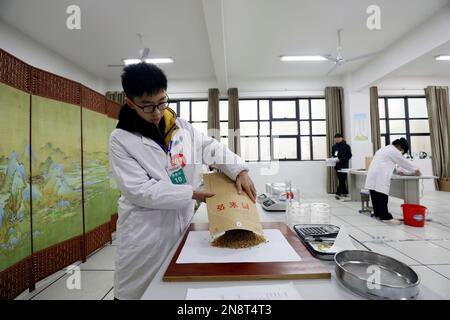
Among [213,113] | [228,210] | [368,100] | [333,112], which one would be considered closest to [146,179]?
[228,210]

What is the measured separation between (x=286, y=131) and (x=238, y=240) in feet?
20.4

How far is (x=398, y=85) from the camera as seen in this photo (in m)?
6.67

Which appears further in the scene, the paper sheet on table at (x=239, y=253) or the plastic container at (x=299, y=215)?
the plastic container at (x=299, y=215)

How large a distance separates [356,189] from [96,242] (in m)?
A: 5.19

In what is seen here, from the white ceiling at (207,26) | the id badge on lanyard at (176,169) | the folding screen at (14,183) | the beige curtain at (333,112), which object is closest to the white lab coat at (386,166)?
the white ceiling at (207,26)

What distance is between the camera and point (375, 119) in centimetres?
629

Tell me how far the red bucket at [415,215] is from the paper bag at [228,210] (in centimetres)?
356

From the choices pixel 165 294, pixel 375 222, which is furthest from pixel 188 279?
pixel 375 222

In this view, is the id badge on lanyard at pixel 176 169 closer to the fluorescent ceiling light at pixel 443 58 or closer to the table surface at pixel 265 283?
the table surface at pixel 265 283

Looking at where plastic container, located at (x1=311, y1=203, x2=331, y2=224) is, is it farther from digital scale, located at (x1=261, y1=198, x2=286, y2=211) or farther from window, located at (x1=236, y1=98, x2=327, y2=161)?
window, located at (x1=236, y1=98, x2=327, y2=161)

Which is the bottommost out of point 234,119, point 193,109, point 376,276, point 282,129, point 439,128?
point 376,276

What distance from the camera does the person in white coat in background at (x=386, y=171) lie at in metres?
3.55

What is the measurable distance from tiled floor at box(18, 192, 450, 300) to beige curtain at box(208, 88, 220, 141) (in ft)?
12.4

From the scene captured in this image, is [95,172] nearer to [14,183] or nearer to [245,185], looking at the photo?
[14,183]
